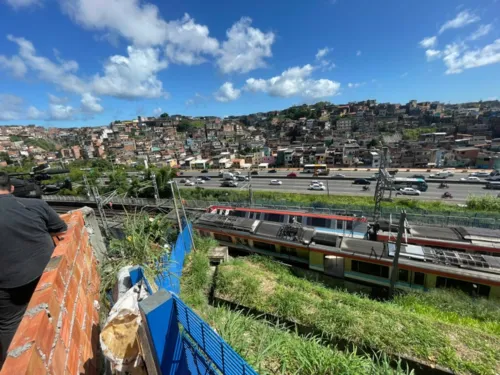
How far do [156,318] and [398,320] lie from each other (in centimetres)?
547

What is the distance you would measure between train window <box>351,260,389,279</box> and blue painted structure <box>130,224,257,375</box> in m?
8.67

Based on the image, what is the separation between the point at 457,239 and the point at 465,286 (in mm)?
2597

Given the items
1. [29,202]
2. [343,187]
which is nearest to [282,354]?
[29,202]

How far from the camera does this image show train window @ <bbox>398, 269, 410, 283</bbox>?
8430 mm

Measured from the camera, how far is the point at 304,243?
404 inches

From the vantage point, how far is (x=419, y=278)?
8.29 m

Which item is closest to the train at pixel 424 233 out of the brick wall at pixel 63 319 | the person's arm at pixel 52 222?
the brick wall at pixel 63 319

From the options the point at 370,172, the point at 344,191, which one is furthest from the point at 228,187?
the point at 370,172

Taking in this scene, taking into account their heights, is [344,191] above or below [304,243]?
below

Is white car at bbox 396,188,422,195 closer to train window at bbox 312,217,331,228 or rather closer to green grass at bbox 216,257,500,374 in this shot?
train window at bbox 312,217,331,228

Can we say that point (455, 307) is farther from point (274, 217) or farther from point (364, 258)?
point (274, 217)

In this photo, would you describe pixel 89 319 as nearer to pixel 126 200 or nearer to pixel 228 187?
pixel 126 200

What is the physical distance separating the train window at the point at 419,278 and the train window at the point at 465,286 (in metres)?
0.42

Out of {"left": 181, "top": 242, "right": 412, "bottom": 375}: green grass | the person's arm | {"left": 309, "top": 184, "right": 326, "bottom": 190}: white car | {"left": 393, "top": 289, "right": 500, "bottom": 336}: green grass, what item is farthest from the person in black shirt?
{"left": 309, "top": 184, "right": 326, "bottom": 190}: white car
